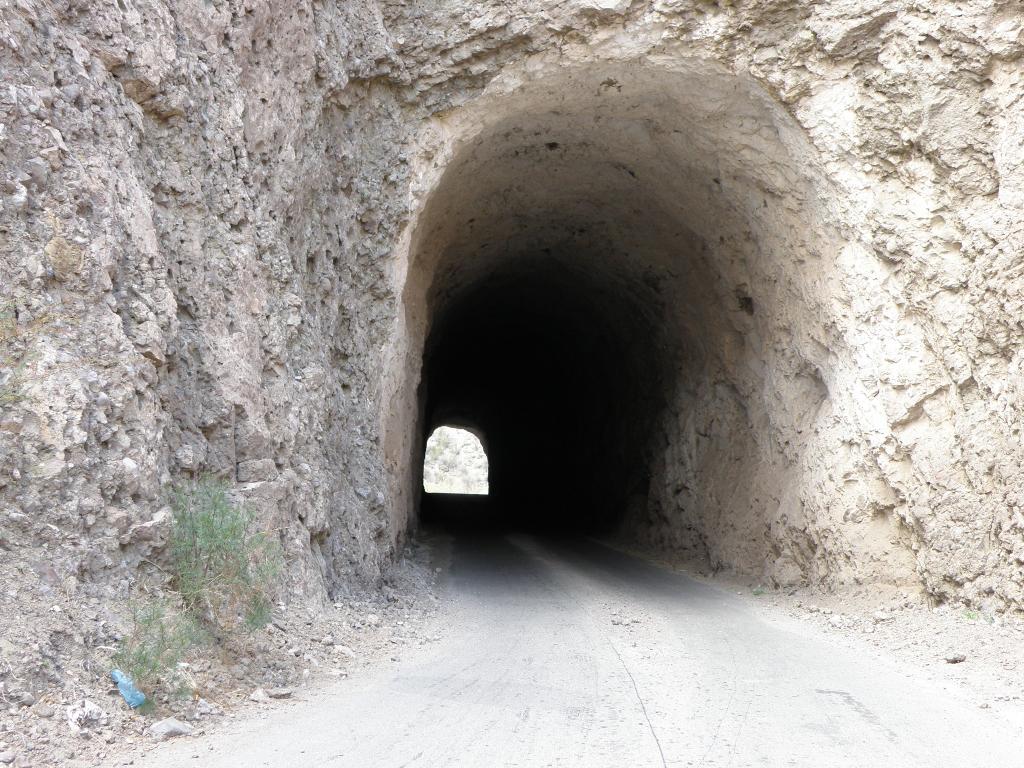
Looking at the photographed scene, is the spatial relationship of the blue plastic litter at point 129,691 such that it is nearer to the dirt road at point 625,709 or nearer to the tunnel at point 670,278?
the dirt road at point 625,709

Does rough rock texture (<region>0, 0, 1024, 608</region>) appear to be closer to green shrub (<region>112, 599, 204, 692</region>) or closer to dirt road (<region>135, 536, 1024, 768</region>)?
green shrub (<region>112, 599, 204, 692</region>)

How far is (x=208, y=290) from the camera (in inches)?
304

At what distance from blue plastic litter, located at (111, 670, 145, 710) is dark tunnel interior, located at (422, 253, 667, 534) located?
13361mm

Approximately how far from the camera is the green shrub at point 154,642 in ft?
16.9

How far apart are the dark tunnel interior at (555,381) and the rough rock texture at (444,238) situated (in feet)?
13.5

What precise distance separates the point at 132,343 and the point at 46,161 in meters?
1.41

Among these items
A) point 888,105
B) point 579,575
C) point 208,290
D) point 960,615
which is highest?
point 888,105

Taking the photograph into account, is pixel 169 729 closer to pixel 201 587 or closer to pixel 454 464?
pixel 201 587

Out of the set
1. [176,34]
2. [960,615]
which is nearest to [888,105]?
[960,615]

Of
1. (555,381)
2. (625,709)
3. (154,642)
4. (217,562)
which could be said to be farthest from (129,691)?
(555,381)

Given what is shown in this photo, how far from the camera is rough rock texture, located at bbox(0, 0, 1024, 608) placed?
19.7 feet

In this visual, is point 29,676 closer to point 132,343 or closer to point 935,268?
point 132,343

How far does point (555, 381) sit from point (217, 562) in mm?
20156

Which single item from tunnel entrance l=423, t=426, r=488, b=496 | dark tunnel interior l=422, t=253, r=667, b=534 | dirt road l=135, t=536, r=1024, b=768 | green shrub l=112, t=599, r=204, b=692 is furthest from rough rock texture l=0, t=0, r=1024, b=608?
tunnel entrance l=423, t=426, r=488, b=496
